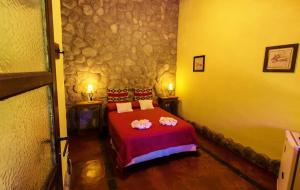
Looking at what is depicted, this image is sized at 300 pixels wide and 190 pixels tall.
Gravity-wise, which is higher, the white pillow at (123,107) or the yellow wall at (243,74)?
the yellow wall at (243,74)

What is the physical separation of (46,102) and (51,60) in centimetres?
21

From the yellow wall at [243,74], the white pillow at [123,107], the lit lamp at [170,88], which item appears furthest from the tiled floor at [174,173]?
the lit lamp at [170,88]

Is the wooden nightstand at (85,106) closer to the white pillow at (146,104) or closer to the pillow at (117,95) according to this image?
the pillow at (117,95)

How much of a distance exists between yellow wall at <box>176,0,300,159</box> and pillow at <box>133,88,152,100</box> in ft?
3.29

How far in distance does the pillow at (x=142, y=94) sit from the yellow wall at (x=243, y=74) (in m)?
1.00

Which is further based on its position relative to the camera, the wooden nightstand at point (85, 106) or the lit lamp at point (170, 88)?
the lit lamp at point (170, 88)

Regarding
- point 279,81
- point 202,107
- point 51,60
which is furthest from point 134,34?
point 51,60

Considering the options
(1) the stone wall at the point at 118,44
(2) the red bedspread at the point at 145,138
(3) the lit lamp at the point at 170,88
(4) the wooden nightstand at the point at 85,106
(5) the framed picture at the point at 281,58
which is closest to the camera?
(5) the framed picture at the point at 281,58

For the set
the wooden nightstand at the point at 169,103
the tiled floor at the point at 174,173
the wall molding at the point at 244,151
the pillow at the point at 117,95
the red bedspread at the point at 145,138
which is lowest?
the tiled floor at the point at 174,173

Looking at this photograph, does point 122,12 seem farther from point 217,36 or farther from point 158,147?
point 158,147

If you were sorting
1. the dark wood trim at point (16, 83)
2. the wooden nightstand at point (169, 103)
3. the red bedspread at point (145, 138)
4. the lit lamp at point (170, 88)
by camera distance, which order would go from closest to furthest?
the dark wood trim at point (16, 83) → the red bedspread at point (145, 138) → the wooden nightstand at point (169, 103) → the lit lamp at point (170, 88)

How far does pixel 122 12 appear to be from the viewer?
3875 mm

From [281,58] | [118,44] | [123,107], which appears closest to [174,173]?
[123,107]

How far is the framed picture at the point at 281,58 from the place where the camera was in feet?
6.75
